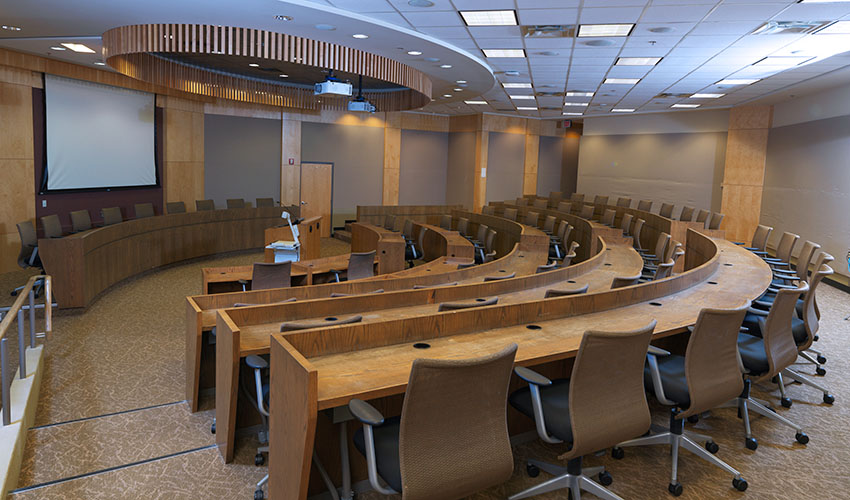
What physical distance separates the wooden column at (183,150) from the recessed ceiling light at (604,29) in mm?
8153

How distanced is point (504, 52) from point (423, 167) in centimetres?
935

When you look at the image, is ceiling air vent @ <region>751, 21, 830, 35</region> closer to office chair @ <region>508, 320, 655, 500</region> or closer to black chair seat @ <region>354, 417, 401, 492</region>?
office chair @ <region>508, 320, 655, 500</region>

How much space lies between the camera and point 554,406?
2914 mm

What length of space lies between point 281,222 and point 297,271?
17.3 feet

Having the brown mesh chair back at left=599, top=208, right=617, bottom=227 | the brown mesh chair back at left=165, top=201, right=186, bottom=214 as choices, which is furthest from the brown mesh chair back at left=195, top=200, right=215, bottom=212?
the brown mesh chair back at left=599, top=208, right=617, bottom=227

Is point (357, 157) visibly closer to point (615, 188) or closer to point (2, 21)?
point (615, 188)

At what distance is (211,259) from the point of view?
10.6 meters

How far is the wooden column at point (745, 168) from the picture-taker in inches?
496

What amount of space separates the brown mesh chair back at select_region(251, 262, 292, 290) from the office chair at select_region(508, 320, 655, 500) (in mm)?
3770

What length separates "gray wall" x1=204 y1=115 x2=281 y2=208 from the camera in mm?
12734

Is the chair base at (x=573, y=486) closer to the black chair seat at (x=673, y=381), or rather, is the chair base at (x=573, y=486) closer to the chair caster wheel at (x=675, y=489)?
the chair caster wheel at (x=675, y=489)

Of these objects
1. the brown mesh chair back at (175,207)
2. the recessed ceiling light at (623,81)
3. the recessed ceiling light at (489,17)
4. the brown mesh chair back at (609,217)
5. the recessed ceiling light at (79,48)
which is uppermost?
the recessed ceiling light at (623,81)

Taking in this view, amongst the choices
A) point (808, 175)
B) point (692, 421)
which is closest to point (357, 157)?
point (808, 175)

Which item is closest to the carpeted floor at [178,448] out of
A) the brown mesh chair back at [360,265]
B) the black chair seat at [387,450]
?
the black chair seat at [387,450]
